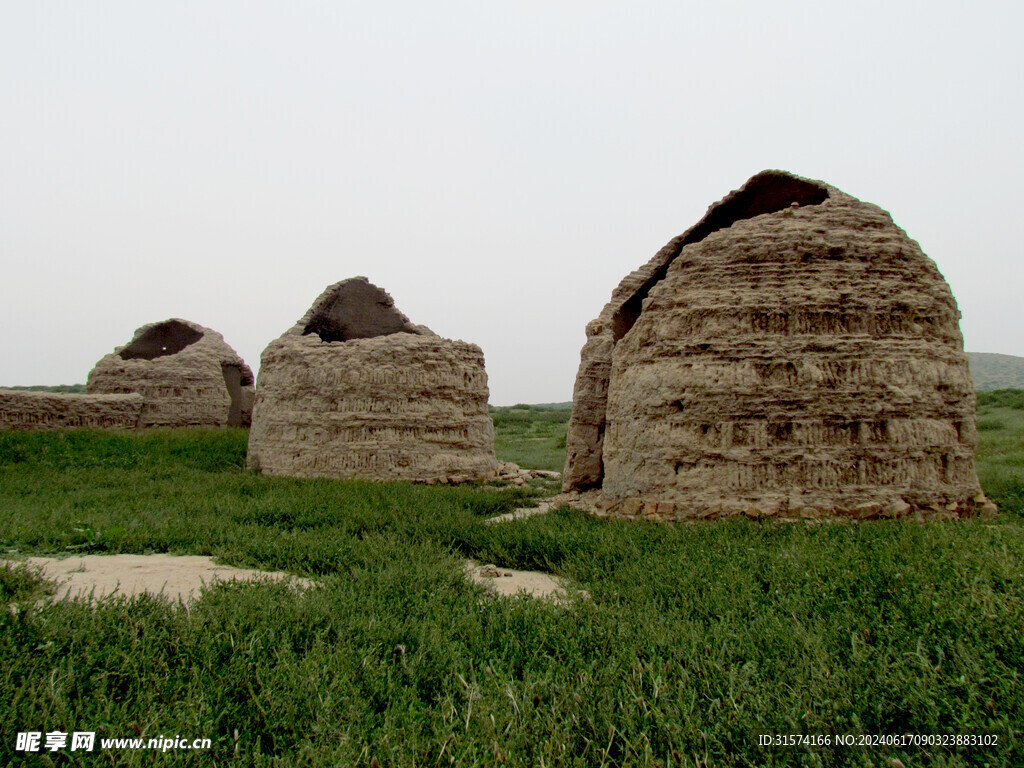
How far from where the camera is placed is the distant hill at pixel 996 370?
59.9 m

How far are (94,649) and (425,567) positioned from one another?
2040mm

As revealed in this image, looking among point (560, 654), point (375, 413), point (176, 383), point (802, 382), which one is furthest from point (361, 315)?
point (560, 654)

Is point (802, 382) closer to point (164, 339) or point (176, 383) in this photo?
point (176, 383)

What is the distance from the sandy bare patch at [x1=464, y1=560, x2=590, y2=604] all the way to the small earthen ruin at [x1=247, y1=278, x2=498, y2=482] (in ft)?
15.6

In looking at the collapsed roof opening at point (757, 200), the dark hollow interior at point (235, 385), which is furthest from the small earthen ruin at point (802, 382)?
the dark hollow interior at point (235, 385)

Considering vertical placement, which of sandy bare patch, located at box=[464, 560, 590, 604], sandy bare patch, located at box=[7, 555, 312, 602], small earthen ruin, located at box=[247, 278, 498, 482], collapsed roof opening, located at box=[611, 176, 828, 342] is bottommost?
sandy bare patch, located at box=[464, 560, 590, 604]

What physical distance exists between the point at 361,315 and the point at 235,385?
257 inches

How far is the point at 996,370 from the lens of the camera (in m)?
68.5

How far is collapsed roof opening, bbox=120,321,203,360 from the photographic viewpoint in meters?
17.5

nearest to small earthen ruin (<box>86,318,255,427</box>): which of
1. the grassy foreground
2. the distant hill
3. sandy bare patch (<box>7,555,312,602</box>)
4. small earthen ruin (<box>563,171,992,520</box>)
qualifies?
the grassy foreground

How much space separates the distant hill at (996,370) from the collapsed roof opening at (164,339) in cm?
6314

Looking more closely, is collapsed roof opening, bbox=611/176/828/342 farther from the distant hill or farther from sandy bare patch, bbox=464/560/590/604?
the distant hill

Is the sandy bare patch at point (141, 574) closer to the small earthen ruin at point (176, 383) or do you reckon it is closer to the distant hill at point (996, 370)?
the small earthen ruin at point (176, 383)

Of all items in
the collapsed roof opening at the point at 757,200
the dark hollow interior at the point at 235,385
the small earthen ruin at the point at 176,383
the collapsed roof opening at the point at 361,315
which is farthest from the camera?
the dark hollow interior at the point at 235,385
